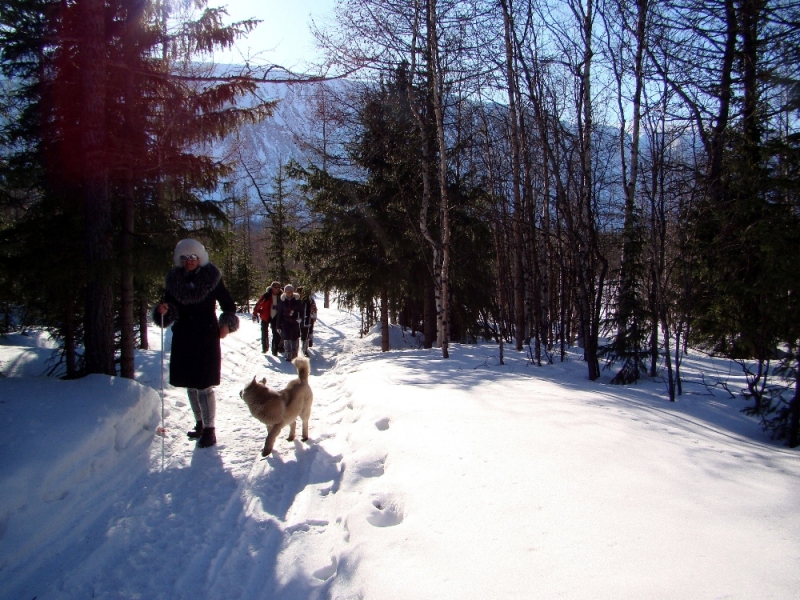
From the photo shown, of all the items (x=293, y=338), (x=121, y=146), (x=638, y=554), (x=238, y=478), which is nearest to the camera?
(x=638, y=554)

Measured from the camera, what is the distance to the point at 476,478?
3.28 meters

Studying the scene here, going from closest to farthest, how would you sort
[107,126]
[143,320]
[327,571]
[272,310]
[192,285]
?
[327,571]
[192,285]
[107,126]
[143,320]
[272,310]

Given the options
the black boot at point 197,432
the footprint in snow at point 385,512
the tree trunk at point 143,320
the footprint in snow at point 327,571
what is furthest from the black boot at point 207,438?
the tree trunk at point 143,320

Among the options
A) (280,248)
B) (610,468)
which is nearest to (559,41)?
(610,468)

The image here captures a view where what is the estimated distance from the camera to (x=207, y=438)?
4992 millimetres

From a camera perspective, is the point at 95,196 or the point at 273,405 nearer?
the point at 273,405

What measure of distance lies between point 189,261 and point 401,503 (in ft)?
11.9

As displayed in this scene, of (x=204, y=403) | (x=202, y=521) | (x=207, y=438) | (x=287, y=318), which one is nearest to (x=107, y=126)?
(x=204, y=403)

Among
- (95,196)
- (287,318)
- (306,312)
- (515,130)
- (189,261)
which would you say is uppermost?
(515,130)

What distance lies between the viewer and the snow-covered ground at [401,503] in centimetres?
221

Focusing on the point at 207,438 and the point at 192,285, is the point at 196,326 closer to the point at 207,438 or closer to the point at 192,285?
the point at 192,285

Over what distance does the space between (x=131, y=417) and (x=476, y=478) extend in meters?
3.97

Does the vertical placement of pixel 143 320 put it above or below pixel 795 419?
above

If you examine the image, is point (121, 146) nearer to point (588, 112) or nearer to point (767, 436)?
point (588, 112)
